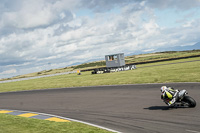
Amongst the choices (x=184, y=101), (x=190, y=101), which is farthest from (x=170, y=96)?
(x=190, y=101)

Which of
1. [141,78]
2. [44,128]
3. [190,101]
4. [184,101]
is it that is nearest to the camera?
A: [44,128]

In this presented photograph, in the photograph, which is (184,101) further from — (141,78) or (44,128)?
(141,78)

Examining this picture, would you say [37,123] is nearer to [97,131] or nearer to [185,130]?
Answer: [97,131]

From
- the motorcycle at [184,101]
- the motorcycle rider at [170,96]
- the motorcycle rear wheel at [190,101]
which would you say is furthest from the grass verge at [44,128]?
the motorcycle rear wheel at [190,101]

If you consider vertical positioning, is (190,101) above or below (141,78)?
below

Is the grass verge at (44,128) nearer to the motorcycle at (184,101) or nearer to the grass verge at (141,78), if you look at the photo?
the motorcycle at (184,101)

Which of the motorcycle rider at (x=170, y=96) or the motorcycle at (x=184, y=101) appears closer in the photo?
the motorcycle at (x=184, y=101)

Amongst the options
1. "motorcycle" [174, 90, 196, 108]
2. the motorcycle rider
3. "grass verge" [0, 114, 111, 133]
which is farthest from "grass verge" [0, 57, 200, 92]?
"grass verge" [0, 114, 111, 133]

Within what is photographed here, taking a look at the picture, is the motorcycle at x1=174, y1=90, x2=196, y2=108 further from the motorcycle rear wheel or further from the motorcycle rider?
the motorcycle rider

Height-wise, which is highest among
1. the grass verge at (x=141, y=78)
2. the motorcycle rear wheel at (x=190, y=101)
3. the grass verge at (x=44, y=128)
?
the grass verge at (x=141, y=78)

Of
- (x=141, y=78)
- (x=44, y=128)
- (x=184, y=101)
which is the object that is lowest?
(x=44, y=128)

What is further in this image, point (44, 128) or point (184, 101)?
point (184, 101)

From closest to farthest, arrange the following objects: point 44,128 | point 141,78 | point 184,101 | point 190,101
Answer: point 44,128 < point 190,101 < point 184,101 < point 141,78

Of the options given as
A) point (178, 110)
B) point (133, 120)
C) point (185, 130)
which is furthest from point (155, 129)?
point (178, 110)
